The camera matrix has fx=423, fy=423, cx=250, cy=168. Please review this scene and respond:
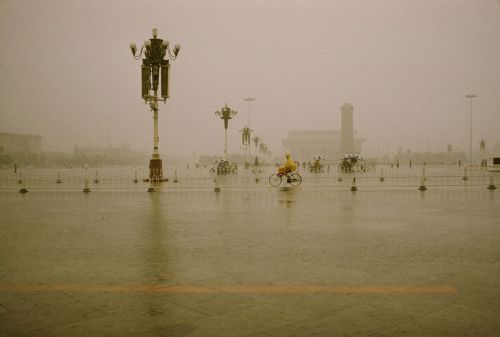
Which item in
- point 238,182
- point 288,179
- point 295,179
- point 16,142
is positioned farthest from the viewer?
point 16,142

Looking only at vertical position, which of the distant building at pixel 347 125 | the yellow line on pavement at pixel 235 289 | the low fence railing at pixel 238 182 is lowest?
the yellow line on pavement at pixel 235 289

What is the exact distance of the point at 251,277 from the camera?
5.15 metres

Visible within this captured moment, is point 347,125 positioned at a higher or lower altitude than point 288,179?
higher

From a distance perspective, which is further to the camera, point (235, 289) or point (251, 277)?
point (251, 277)

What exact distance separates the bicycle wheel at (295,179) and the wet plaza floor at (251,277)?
502 inches

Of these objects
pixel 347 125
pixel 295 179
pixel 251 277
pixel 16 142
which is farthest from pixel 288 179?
pixel 16 142

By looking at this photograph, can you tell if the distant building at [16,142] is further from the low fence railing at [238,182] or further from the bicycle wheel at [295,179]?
the bicycle wheel at [295,179]

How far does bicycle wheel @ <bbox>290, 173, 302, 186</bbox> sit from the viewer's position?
75.2 feet

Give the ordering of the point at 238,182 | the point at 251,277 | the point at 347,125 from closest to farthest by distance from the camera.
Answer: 1. the point at 251,277
2. the point at 238,182
3. the point at 347,125

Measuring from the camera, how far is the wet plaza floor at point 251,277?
3660 millimetres

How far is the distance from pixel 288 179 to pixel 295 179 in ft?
2.59

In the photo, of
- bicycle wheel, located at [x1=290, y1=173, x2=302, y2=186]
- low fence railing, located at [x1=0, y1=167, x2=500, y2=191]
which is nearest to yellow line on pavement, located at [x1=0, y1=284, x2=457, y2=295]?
low fence railing, located at [x1=0, y1=167, x2=500, y2=191]

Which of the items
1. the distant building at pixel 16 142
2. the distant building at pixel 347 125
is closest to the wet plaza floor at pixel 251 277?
the distant building at pixel 347 125

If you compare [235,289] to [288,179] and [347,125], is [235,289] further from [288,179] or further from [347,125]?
[347,125]
